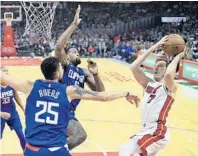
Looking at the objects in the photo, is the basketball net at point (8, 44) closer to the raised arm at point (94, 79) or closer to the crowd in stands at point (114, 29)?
the crowd in stands at point (114, 29)

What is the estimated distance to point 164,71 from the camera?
4797 millimetres

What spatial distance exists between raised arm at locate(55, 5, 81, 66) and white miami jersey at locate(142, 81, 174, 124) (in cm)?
129

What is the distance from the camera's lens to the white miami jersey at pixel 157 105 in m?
4.55

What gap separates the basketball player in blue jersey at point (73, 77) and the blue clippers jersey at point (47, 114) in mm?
1413

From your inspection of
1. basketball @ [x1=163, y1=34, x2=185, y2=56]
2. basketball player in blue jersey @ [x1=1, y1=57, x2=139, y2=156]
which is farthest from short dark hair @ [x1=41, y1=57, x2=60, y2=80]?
basketball @ [x1=163, y1=34, x2=185, y2=56]

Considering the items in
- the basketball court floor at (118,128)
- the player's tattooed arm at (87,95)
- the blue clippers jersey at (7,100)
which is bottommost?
the basketball court floor at (118,128)

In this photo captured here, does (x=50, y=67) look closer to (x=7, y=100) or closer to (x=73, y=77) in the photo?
(x=73, y=77)

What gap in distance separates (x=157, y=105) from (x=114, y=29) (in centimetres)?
2976

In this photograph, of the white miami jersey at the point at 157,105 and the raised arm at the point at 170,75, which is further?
the white miami jersey at the point at 157,105

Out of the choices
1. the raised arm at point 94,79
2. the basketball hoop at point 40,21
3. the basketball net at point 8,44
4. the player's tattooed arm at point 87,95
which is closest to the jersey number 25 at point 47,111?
the player's tattooed arm at point 87,95

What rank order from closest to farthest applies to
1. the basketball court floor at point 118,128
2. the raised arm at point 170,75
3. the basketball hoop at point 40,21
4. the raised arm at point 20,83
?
1. the raised arm at point 20,83
2. the raised arm at point 170,75
3. the basketball court floor at point 118,128
4. the basketball hoop at point 40,21

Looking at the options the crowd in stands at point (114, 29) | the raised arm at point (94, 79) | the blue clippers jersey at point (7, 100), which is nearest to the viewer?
the raised arm at point (94, 79)

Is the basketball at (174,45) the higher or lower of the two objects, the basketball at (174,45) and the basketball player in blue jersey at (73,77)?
the higher

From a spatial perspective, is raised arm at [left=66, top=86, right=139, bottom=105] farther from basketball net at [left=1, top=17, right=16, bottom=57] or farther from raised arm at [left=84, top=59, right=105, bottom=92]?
basketball net at [left=1, top=17, right=16, bottom=57]
